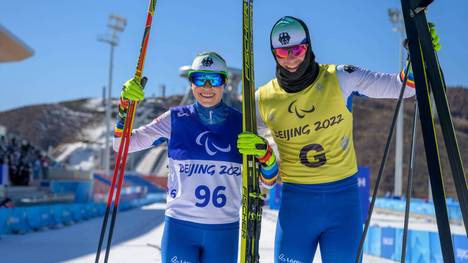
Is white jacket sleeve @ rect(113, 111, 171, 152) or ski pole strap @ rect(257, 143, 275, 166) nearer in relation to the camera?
ski pole strap @ rect(257, 143, 275, 166)

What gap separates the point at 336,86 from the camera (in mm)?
3312

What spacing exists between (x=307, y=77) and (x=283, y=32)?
0.34 m

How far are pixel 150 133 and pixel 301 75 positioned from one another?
120 centimetres

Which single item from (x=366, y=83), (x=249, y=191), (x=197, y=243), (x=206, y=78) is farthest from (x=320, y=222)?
(x=206, y=78)

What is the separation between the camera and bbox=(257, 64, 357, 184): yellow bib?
3246mm

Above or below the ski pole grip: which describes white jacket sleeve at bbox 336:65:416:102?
below

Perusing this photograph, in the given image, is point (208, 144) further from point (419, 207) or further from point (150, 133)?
point (419, 207)

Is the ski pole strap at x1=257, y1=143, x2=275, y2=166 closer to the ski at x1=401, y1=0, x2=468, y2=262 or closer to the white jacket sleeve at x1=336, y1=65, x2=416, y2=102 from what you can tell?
the white jacket sleeve at x1=336, y1=65, x2=416, y2=102

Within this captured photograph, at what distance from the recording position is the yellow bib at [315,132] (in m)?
3.25

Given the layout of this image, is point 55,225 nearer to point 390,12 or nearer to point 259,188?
point 259,188

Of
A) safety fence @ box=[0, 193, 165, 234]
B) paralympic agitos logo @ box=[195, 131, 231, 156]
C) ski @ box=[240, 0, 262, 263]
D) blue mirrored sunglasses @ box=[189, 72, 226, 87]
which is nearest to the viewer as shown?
ski @ box=[240, 0, 262, 263]

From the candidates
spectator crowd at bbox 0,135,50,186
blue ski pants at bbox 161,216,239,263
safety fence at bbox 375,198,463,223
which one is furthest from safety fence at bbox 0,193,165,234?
safety fence at bbox 375,198,463,223

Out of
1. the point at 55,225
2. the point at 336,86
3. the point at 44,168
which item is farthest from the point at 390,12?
the point at 336,86

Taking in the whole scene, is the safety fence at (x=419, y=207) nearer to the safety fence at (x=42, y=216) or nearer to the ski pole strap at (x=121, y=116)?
the safety fence at (x=42, y=216)
